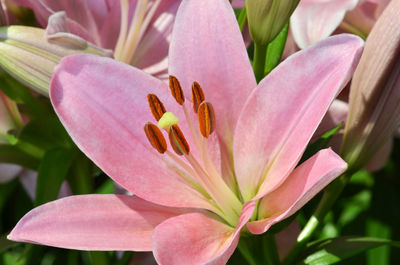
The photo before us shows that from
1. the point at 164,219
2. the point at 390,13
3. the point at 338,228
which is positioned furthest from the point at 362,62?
the point at 338,228

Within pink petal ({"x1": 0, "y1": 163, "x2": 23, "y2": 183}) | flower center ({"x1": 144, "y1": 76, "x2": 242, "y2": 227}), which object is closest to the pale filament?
flower center ({"x1": 144, "y1": 76, "x2": 242, "y2": 227})

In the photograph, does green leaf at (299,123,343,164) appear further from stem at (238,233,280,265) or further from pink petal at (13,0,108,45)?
pink petal at (13,0,108,45)

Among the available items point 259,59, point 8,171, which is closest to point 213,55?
point 259,59

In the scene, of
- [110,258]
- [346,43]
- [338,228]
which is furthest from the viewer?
[338,228]

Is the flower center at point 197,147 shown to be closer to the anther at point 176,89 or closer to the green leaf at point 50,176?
the anther at point 176,89

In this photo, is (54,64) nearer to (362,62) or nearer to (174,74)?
(174,74)
